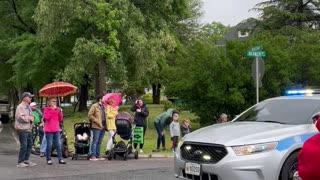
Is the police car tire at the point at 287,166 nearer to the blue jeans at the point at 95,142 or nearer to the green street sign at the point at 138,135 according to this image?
the blue jeans at the point at 95,142

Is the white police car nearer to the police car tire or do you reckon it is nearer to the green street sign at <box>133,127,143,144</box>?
the police car tire

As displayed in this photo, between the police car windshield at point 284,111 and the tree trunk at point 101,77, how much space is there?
20035 millimetres

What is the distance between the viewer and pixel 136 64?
2956cm

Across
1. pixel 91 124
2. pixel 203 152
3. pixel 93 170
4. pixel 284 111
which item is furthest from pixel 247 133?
pixel 91 124

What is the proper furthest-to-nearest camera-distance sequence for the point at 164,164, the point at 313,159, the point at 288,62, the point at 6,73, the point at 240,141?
the point at 6,73
the point at 288,62
the point at 164,164
the point at 240,141
the point at 313,159

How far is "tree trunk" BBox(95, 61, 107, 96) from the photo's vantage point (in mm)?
29172

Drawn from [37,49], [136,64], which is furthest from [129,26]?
[37,49]

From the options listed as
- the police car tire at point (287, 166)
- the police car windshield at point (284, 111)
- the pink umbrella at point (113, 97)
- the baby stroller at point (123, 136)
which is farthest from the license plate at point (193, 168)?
the pink umbrella at point (113, 97)

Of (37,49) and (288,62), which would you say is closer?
(288,62)

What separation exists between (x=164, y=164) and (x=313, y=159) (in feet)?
32.1

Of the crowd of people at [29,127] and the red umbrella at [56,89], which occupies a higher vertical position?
the red umbrella at [56,89]

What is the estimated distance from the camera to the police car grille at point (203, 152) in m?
7.31

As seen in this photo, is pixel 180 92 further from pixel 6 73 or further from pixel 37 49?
pixel 6 73

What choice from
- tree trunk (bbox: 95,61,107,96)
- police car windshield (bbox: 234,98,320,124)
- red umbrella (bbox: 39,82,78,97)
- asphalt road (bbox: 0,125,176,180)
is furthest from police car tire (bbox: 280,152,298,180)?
→ tree trunk (bbox: 95,61,107,96)
